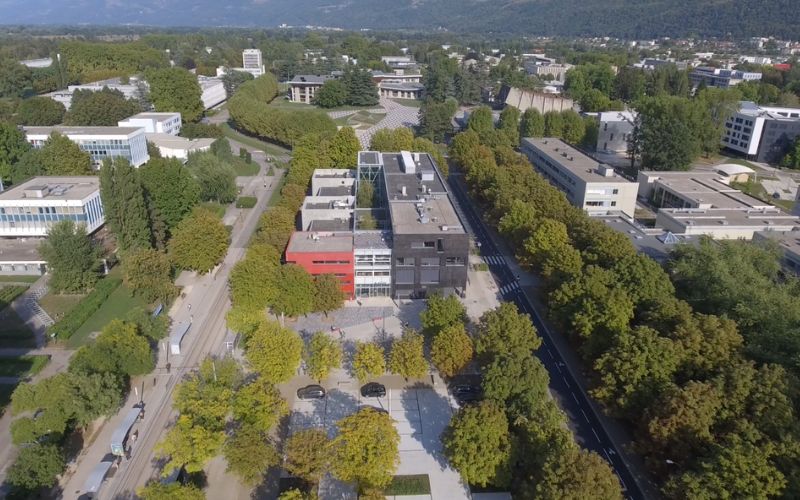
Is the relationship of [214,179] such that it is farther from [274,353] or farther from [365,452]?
[365,452]

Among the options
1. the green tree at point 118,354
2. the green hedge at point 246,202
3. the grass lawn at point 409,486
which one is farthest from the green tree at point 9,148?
the grass lawn at point 409,486

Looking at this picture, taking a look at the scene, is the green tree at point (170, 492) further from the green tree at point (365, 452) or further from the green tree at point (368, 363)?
the green tree at point (368, 363)

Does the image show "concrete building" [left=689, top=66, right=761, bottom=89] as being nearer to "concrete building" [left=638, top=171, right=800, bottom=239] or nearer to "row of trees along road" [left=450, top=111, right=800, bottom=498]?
"concrete building" [left=638, top=171, right=800, bottom=239]

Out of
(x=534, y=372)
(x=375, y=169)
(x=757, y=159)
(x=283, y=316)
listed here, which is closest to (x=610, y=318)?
(x=534, y=372)

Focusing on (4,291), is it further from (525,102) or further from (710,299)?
(525,102)

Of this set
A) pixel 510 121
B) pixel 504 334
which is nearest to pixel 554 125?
pixel 510 121

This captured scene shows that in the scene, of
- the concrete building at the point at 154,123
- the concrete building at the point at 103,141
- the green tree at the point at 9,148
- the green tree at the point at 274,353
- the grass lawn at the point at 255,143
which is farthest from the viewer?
the grass lawn at the point at 255,143
